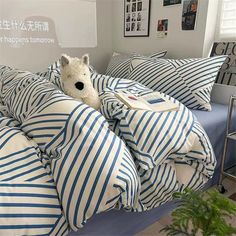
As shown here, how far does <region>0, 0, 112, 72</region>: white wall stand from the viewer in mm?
1999

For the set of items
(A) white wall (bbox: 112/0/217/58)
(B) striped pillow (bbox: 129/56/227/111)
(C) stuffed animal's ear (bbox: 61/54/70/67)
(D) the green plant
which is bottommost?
(D) the green plant

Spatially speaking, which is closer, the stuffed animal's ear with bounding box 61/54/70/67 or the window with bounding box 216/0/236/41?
the stuffed animal's ear with bounding box 61/54/70/67

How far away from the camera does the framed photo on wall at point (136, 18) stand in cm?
207

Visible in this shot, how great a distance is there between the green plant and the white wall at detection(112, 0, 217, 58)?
1390mm

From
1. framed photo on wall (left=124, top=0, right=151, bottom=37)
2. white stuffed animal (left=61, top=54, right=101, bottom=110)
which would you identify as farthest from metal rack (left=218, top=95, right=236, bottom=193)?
framed photo on wall (left=124, top=0, right=151, bottom=37)

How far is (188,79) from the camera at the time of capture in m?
1.47

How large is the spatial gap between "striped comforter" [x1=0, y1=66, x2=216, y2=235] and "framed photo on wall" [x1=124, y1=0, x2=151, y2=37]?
1249 mm

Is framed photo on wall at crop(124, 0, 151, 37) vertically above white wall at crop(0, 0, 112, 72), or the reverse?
framed photo on wall at crop(124, 0, 151, 37)

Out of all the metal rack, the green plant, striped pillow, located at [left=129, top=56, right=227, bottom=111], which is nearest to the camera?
the green plant

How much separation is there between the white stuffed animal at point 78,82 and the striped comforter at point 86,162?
0.34ft

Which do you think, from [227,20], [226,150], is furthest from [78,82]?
[227,20]

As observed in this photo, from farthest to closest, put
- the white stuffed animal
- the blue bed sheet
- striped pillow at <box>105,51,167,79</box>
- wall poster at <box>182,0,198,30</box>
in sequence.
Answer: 1. striped pillow at <box>105,51,167,79</box>
2. wall poster at <box>182,0,198,30</box>
3. the white stuffed animal
4. the blue bed sheet

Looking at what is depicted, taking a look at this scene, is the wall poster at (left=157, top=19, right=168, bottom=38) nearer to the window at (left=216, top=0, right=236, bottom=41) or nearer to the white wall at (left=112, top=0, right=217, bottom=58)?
the white wall at (left=112, top=0, right=217, bottom=58)

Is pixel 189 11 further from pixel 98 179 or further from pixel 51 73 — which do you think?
pixel 98 179
